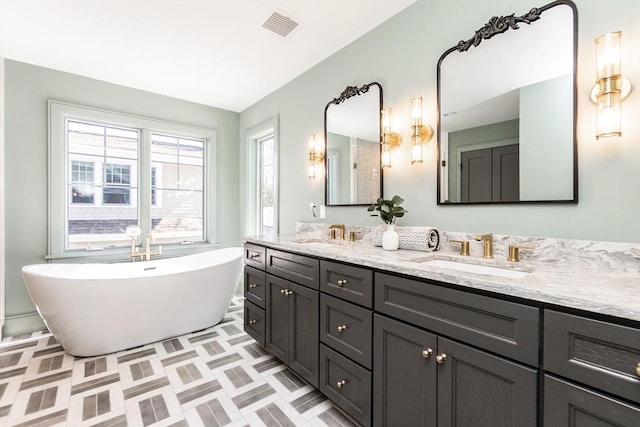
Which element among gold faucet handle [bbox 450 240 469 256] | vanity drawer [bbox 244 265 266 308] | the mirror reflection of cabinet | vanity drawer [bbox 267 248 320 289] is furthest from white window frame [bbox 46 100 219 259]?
gold faucet handle [bbox 450 240 469 256]

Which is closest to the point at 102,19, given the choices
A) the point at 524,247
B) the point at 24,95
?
the point at 24,95

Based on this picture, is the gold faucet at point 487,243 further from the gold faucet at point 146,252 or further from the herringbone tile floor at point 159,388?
the gold faucet at point 146,252

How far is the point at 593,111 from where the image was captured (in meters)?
1.25

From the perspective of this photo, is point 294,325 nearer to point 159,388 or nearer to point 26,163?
point 159,388

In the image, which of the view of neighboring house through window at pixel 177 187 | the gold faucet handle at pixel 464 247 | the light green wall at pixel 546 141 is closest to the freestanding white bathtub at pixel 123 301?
the view of neighboring house through window at pixel 177 187

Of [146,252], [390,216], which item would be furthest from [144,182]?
[390,216]

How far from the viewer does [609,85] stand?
115 centimetres

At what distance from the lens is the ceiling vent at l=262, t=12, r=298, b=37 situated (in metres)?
2.08

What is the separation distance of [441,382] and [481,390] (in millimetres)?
145

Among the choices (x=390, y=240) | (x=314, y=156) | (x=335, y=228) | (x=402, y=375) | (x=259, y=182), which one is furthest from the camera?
(x=259, y=182)

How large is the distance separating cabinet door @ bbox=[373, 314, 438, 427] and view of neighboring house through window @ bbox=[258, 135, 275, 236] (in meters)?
2.54

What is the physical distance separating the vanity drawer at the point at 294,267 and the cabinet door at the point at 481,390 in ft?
2.65

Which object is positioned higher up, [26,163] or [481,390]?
[26,163]

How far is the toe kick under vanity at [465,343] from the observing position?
753 millimetres
